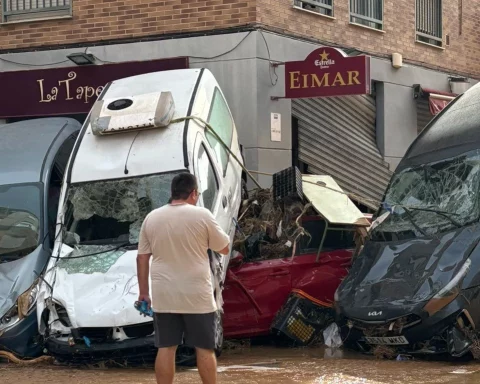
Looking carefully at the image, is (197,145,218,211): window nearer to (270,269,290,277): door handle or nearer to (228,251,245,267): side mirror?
(228,251,245,267): side mirror

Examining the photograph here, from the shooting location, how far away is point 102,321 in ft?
29.9

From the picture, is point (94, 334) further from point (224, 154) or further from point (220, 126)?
point (220, 126)

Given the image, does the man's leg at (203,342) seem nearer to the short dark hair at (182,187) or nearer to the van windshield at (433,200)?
the short dark hair at (182,187)

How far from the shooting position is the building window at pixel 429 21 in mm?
17969

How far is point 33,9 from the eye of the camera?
15664 mm

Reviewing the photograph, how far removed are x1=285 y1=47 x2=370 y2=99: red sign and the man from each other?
6.69 m

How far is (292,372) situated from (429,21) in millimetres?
11001

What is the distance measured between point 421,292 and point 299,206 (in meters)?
2.50

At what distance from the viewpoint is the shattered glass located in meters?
9.65

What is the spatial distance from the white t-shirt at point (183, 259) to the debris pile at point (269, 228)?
3543mm

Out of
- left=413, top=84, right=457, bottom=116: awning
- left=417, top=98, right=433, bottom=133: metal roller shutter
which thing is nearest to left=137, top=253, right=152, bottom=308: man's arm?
left=413, top=84, right=457, bottom=116: awning

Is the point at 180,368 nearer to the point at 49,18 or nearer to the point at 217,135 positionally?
the point at 217,135

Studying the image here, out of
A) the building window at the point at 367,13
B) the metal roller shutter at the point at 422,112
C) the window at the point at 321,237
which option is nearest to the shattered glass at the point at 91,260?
the window at the point at 321,237

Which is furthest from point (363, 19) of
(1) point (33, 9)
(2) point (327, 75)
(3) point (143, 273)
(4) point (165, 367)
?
(4) point (165, 367)
